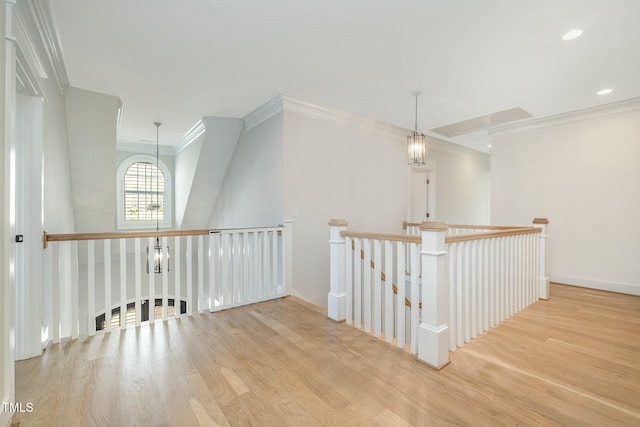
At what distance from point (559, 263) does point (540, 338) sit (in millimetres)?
2610

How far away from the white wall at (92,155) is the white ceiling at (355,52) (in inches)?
11.4

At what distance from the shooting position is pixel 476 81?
10.2 ft

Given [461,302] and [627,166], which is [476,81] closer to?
[461,302]

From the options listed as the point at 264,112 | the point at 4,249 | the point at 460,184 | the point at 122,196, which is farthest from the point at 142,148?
the point at 460,184

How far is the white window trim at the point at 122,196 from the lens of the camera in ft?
20.9

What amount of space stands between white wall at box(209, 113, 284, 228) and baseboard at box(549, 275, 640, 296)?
4.37 metres

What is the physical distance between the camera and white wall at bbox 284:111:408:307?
3.73 m

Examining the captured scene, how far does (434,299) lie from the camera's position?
6.52 ft

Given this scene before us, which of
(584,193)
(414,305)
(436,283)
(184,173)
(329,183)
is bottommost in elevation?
(414,305)

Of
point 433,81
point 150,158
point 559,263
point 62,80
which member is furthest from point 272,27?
point 150,158

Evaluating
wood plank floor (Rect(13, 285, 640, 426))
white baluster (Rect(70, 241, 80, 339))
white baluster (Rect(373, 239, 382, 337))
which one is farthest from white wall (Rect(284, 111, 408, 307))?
white baluster (Rect(70, 241, 80, 339))

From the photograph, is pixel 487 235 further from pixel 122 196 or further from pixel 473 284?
pixel 122 196

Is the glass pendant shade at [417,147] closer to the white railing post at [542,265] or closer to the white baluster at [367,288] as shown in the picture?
the white baluster at [367,288]

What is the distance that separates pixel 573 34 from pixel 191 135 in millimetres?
5353
